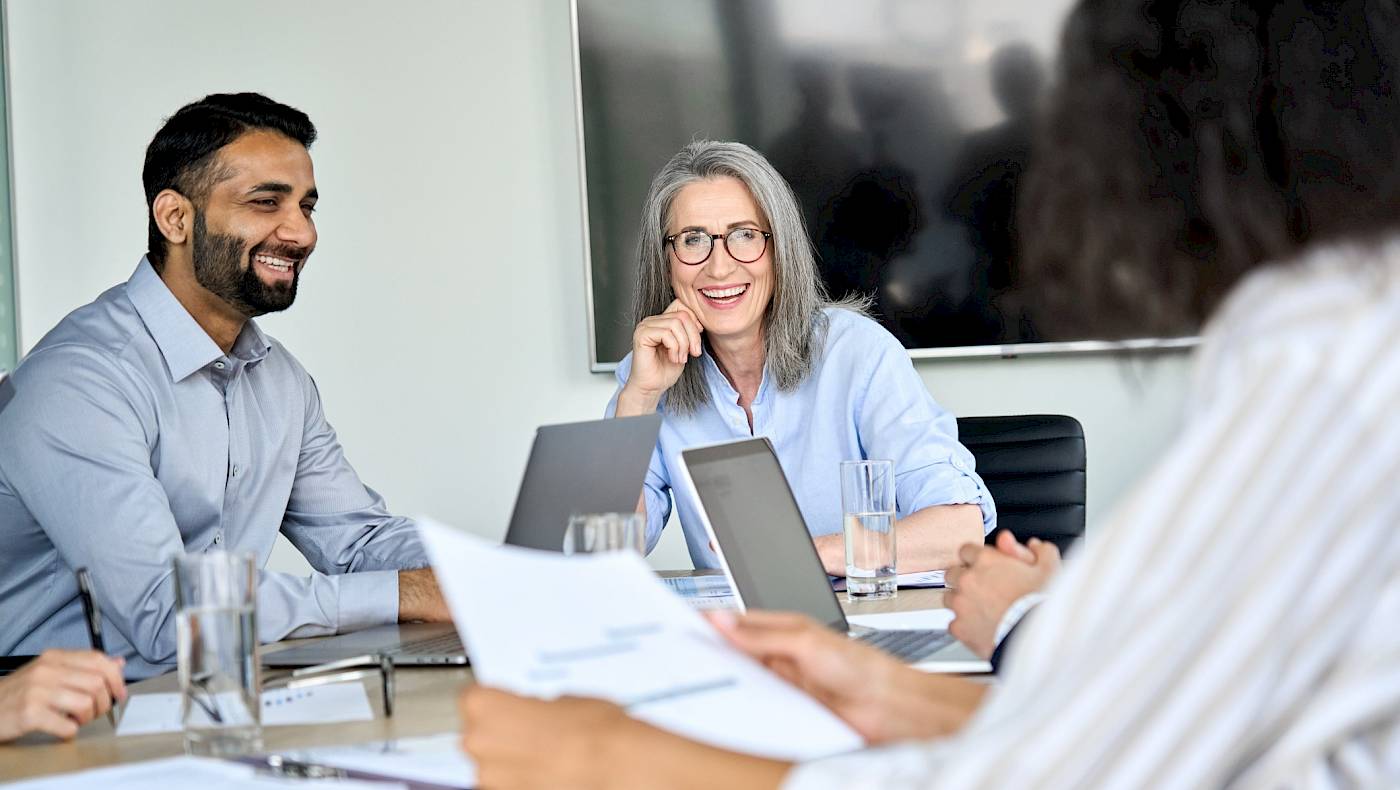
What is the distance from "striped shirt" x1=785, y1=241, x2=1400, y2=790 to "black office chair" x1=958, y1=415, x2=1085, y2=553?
1.92 meters

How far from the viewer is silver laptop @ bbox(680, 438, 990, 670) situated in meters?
1.48

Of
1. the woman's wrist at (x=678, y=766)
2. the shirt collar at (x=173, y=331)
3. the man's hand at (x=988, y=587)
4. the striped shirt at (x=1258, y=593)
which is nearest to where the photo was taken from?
the striped shirt at (x=1258, y=593)

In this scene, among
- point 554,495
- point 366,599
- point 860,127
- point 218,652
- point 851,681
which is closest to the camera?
point 851,681

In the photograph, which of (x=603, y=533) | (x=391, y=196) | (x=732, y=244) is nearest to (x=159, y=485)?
(x=603, y=533)

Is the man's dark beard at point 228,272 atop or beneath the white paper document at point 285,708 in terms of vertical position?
atop

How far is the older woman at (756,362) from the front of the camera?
7.88 ft

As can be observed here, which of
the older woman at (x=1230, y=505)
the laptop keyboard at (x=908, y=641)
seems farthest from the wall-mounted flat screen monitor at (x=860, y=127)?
the older woman at (x=1230, y=505)

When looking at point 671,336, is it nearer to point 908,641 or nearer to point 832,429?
point 832,429

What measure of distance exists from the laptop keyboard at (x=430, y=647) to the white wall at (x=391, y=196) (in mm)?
1721

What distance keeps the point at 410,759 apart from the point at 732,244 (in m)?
1.72

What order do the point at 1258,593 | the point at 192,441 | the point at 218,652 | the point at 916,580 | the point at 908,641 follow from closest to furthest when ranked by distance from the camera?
the point at 1258,593 → the point at 218,652 → the point at 908,641 → the point at 916,580 → the point at 192,441

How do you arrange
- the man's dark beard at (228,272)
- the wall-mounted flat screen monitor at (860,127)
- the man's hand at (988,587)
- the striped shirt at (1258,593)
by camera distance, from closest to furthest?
the striped shirt at (1258,593) < the man's hand at (988,587) < the man's dark beard at (228,272) < the wall-mounted flat screen monitor at (860,127)

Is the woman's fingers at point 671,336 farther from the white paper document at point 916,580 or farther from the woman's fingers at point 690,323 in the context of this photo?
the white paper document at point 916,580

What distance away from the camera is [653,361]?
97.3 inches
